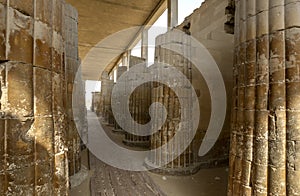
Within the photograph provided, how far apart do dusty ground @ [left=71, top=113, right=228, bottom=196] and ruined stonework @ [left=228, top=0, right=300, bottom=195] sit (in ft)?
5.76

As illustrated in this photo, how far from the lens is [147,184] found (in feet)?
13.2

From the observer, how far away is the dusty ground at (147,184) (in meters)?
3.69

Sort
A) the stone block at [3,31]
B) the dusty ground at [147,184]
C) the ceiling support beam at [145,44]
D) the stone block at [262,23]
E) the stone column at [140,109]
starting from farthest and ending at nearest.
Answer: the ceiling support beam at [145,44]
the stone column at [140,109]
the dusty ground at [147,184]
the stone block at [262,23]
the stone block at [3,31]

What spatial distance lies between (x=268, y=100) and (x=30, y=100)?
2172 mm

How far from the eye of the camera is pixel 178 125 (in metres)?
4.72

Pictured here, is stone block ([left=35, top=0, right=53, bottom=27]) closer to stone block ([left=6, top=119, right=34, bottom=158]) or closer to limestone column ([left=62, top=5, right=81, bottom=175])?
stone block ([left=6, top=119, right=34, bottom=158])

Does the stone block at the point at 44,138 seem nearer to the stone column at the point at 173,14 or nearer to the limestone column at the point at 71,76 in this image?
the limestone column at the point at 71,76

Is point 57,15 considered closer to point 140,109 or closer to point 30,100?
point 30,100

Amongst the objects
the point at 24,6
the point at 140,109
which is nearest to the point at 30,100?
the point at 24,6

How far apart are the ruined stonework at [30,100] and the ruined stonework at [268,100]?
1910mm

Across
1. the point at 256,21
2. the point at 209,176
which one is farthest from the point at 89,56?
the point at 256,21

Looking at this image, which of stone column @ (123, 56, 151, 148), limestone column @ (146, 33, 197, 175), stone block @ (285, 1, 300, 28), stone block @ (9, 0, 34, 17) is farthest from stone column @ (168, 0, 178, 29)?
stone block @ (9, 0, 34, 17)

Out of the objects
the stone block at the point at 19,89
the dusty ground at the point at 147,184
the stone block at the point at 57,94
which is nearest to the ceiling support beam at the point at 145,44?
the dusty ground at the point at 147,184

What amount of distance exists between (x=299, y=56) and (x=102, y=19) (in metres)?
13.2
